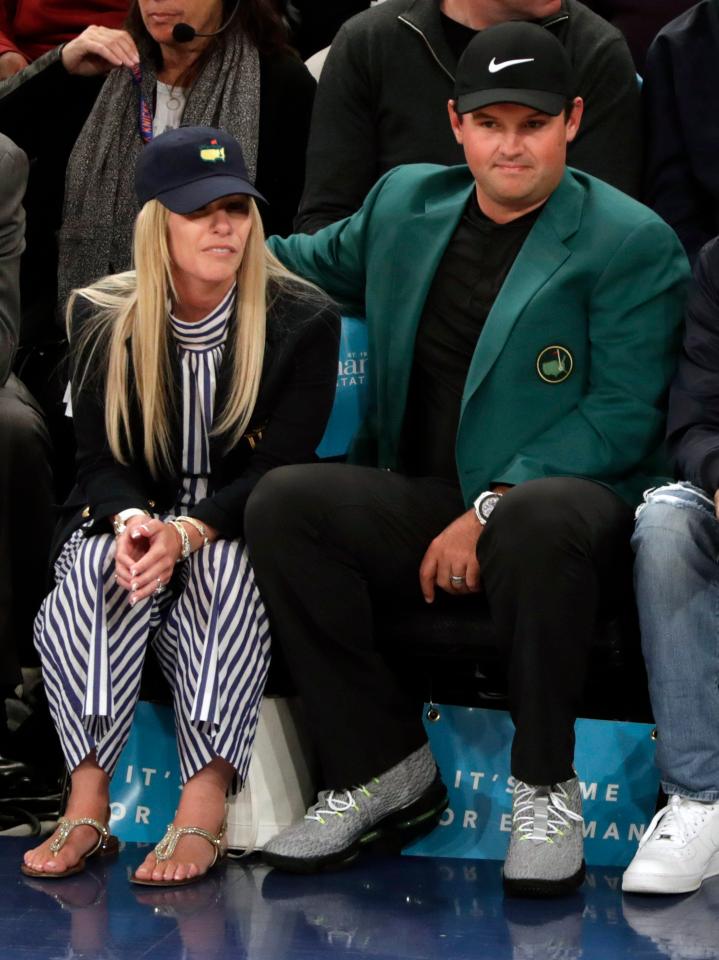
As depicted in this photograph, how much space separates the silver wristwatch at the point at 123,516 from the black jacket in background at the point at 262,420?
4.0 inches

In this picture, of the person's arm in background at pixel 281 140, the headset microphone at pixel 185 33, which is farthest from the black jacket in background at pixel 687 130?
the headset microphone at pixel 185 33

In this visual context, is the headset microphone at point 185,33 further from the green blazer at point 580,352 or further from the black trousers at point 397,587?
the black trousers at point 397,587

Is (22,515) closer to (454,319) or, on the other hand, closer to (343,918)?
(454,319)

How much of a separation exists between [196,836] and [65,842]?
230 mm

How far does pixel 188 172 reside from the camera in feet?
10.0

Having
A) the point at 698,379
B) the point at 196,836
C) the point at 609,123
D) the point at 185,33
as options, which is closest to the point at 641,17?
the point at 609,123

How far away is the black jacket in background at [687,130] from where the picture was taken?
3.53 m

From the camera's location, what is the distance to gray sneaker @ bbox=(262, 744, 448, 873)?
2.81 metres

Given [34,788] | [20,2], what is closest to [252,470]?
[34,788]

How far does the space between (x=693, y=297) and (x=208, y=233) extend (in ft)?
3.04

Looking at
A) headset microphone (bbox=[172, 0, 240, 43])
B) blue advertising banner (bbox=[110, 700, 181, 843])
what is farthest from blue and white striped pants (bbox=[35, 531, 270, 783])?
headset microphone (bbox=[172, 0, 240, 43])

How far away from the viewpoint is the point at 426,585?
2938mm

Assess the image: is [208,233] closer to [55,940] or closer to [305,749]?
[305,749]

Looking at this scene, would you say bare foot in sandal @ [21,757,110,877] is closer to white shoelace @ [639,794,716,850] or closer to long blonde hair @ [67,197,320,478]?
long blonde hair @ [67,197,320,478]
